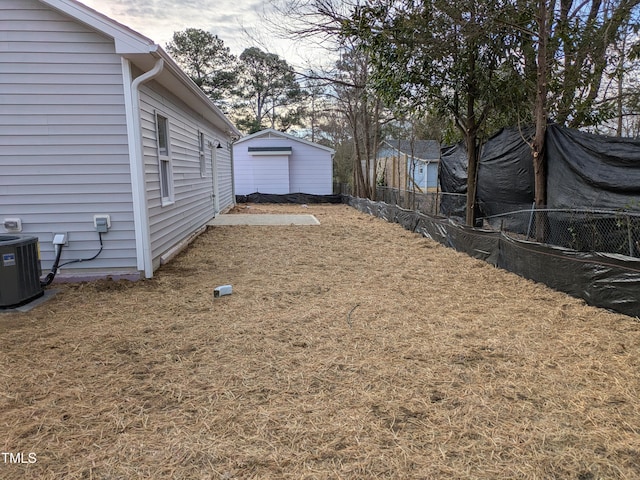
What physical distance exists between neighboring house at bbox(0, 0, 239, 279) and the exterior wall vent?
2.27ft

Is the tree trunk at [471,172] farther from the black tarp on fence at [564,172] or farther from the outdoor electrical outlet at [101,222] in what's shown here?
the outdoor electrical outlet at [101,222]

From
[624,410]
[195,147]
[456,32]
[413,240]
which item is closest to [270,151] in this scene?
[195,147]

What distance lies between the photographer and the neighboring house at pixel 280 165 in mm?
20484

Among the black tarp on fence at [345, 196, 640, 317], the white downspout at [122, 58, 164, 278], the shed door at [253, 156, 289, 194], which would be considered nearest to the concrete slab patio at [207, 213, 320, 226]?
the black tarp on fence at [345, 196, 640, 317]

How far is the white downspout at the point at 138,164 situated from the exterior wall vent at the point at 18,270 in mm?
1118

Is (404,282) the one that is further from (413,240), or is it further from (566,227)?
(413,240)

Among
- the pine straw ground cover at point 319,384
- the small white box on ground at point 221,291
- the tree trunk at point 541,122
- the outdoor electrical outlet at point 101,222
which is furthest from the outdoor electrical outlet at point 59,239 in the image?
the tree trunk at point 541,122

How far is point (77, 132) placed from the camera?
480cm

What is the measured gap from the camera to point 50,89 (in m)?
4.71

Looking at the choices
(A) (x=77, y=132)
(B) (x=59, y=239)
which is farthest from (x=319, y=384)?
(A) (x=77, y=132)

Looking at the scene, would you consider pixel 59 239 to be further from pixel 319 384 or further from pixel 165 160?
pixel 319 384

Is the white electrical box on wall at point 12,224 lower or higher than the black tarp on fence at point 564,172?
lower

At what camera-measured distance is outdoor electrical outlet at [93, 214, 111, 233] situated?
4.96 metres

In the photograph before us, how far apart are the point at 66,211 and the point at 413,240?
6.18 meters
